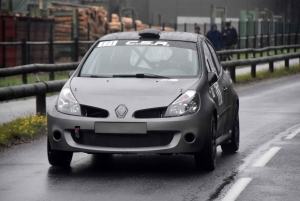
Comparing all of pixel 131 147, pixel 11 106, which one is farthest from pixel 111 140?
pixel 11 106

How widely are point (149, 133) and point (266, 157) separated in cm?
212

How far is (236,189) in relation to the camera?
26.5 ft

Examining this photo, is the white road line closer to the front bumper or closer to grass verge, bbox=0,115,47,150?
the front bumper

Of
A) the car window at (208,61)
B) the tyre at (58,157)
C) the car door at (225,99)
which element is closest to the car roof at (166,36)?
the car window at (208,61)

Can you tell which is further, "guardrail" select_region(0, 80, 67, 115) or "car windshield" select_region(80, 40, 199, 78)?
"guardrail" select_region(0, 80, 67, 115)

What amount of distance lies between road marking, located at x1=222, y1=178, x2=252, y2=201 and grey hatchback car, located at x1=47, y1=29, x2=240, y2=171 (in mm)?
559

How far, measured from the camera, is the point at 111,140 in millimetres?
8719

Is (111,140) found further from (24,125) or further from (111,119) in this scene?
(24,125)

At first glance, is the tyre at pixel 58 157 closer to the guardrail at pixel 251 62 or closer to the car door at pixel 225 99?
the car door at pixel 225 99

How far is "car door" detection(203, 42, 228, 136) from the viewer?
969 centimetres

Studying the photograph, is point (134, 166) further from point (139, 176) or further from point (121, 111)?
point (121, 111)

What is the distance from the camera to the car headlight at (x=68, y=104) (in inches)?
350

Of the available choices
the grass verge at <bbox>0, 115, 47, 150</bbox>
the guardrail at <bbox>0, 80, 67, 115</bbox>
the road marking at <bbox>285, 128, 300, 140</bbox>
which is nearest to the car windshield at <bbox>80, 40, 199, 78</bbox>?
the grass verge at <bbox>0, 115, 47, 150</bbox>

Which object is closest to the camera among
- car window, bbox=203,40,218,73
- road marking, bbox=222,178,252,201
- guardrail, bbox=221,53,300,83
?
road marking, bbox=222,178,252,201
